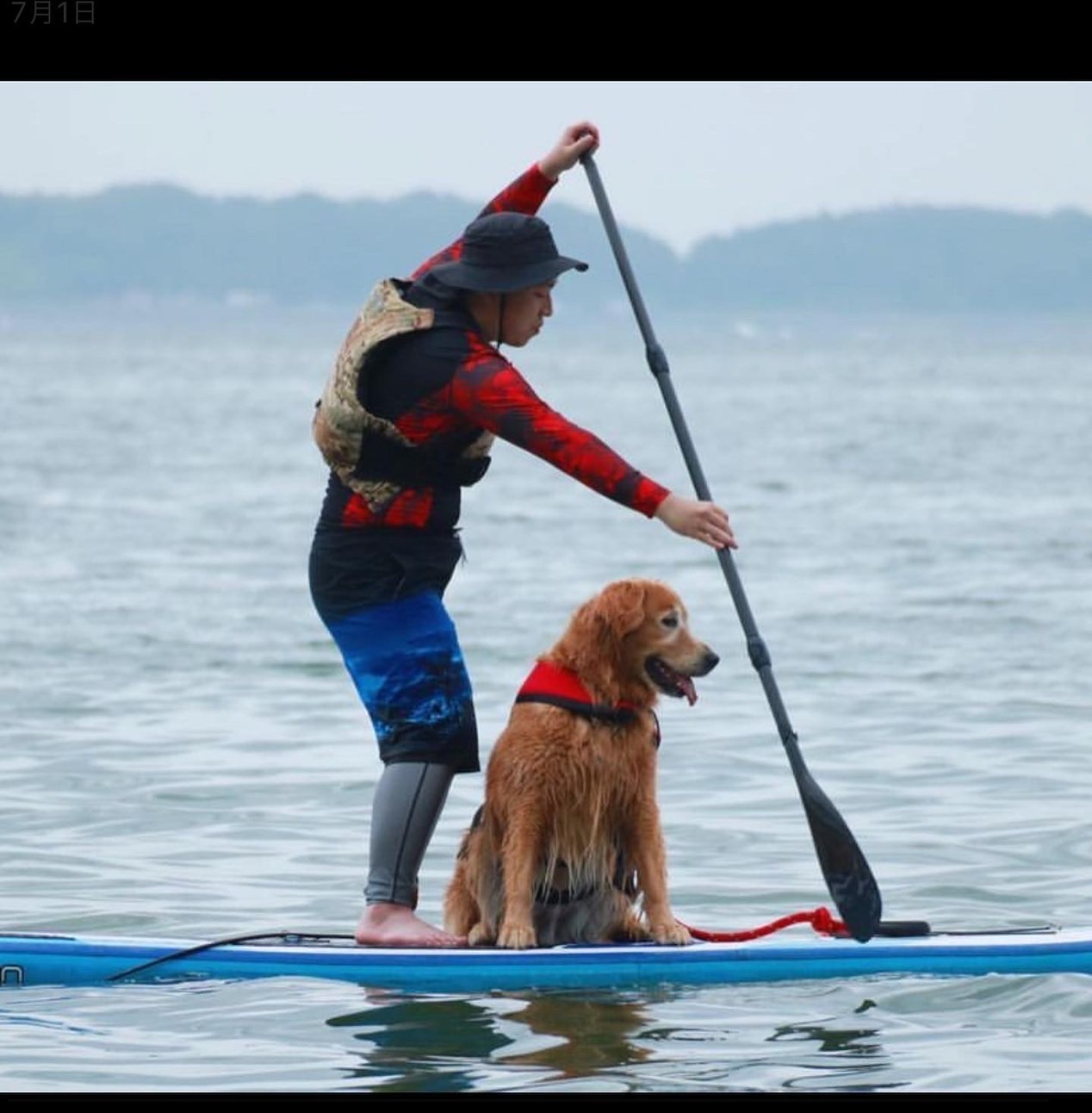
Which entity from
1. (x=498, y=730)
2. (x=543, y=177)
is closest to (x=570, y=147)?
(x=543, y=177)

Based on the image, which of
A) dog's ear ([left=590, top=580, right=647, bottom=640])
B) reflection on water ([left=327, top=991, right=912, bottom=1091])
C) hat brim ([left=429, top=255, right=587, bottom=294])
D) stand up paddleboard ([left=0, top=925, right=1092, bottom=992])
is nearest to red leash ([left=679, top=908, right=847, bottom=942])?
stand up paddleboard ([left=0, top=925, right=1092, bottom=992])

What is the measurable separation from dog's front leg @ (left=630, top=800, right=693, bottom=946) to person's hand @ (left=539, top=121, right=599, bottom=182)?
76.5 inches

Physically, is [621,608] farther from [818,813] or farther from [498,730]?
[498,730]

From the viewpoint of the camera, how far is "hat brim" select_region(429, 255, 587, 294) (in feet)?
23.0

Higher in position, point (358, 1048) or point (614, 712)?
point (614, 712)

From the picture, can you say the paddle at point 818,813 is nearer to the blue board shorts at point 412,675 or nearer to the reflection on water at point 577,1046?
the reflection on water at point 577,1046

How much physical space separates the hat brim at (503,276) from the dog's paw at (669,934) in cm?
190

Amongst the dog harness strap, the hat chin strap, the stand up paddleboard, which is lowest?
the stand up paddleboard

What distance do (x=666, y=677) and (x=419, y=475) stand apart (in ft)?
3.00

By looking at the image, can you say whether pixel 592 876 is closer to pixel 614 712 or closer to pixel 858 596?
pixel 614 712

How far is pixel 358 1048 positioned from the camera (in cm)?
681

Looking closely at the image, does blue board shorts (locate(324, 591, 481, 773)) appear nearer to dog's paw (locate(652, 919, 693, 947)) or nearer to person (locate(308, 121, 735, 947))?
person (locate(308, 121, 735, 947))

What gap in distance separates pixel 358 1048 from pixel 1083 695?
859cm

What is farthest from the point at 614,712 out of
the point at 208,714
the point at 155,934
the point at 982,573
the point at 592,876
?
the point at 982,573
